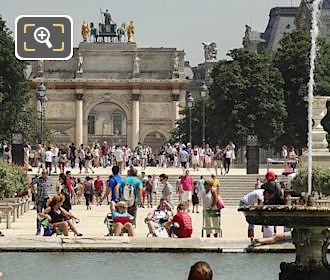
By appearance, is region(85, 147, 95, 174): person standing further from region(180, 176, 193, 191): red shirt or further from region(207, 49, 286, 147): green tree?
region(207, 49, 286, 147): green tree

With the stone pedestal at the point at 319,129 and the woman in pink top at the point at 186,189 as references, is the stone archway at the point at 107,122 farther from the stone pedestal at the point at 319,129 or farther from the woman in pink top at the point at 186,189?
the woman in pink top at the point at 186,189

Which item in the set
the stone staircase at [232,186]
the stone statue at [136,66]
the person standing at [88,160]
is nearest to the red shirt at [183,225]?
the stone staircase at [232,186]

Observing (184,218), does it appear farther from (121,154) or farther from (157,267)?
(121,154)

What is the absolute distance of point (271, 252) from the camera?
21.0 m

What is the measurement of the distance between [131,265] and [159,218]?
492 cm

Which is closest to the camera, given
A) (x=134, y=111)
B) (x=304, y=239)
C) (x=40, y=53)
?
(x=304, y=239)

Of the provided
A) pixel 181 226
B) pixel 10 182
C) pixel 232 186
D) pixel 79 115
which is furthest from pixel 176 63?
pixel 181 226

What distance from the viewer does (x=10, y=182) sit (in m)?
34.8

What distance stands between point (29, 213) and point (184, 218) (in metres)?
15.0

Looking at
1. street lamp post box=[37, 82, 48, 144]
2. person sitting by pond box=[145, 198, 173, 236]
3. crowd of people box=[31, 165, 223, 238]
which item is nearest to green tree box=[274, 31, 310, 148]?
street lamp post box=[37, 82, 48, 144]

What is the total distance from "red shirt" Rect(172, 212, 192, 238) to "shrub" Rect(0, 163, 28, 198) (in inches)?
466

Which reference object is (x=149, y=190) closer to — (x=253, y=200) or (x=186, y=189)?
(x=186, y=189)

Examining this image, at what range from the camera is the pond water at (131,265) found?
18.1 metres

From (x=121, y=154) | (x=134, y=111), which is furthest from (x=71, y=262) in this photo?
(x=134, y=111)
